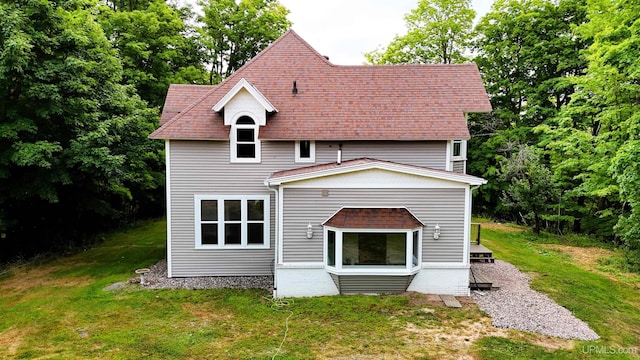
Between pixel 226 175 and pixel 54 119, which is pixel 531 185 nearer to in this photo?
pixel 226 175

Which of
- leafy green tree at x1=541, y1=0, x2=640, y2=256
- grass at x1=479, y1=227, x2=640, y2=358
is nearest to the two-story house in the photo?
grass at x1=479, y1=227, x2=640, y2=358

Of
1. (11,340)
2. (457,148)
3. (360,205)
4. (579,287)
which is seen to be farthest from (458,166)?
(11,340)

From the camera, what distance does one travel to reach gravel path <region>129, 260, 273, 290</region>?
442 inches

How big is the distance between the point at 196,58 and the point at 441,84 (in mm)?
18315

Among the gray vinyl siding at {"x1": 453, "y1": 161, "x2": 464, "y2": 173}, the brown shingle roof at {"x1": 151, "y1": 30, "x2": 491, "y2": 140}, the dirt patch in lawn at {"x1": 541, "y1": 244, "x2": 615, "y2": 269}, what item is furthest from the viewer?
the dirt patch in lawn at {"x1": 541, "y1": 244, "x2": 615, "y2": 269}

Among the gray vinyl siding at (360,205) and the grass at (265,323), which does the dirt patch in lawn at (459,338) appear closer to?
the grass at (265,323)

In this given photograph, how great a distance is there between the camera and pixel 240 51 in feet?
88.8

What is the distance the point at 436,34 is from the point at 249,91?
18.1 m

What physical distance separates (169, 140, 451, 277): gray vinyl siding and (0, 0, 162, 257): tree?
8.04ft

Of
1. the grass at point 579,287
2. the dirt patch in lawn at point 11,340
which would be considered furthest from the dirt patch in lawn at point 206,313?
the grass at point 579,287

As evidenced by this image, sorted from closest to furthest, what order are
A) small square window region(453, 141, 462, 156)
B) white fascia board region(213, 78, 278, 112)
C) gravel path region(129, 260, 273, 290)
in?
gravel path region(129, 260, 273, 290)
white fascia board region(213, 78, 278, 112)
small square window region(453, 141, 462, 156)

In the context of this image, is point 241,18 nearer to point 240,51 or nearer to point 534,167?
point 240,51

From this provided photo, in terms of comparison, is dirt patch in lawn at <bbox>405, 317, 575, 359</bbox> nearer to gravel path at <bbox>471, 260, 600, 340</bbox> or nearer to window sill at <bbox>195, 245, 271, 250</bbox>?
gravel path at <bbox>471, 260, 600, 340</bbox>

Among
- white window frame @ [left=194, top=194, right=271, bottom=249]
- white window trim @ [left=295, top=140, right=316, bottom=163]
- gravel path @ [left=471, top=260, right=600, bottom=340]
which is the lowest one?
gravel path @ [left=471, top=260, right=600, bottom=340]
